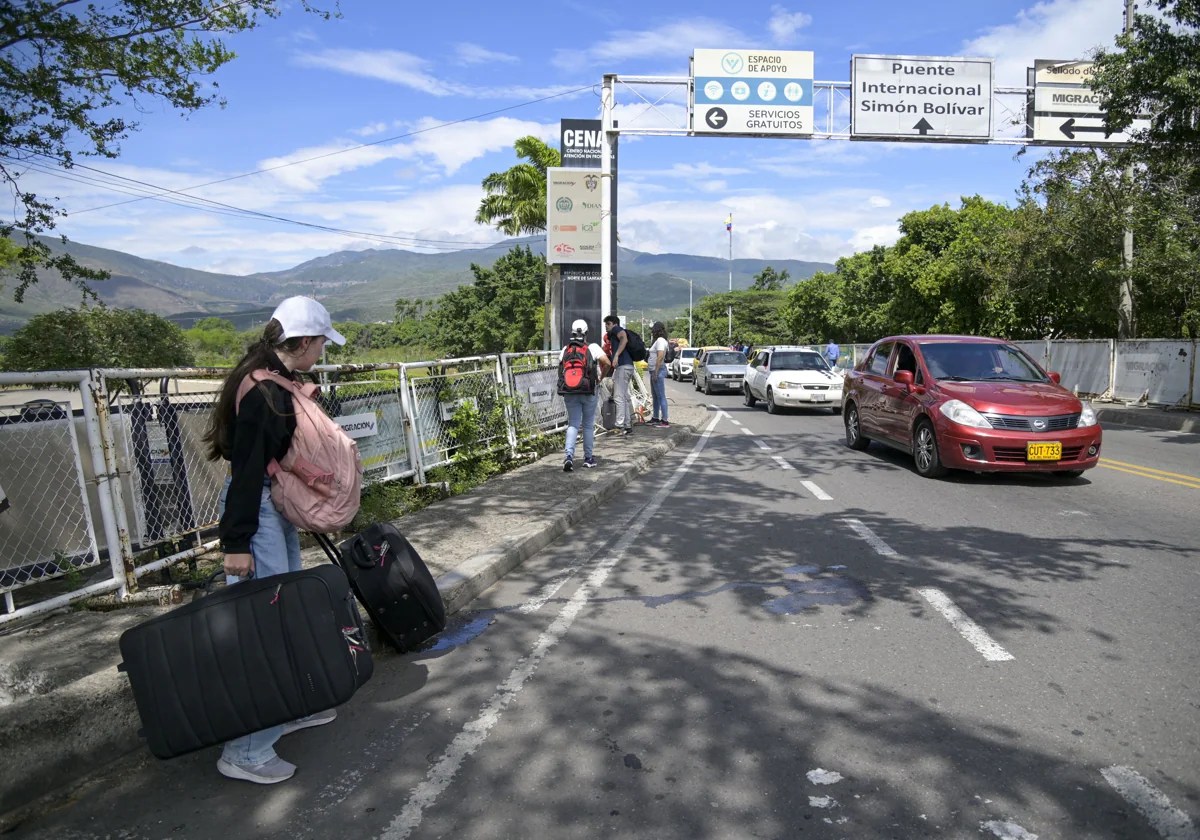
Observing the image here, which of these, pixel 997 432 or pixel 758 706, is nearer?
pixel 758 706

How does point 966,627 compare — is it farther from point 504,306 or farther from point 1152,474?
point 504,306

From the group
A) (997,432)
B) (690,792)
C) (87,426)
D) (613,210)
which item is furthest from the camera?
(613,210)

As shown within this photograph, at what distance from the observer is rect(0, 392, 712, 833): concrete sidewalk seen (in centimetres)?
312

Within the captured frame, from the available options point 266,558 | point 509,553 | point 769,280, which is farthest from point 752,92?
point 769,280

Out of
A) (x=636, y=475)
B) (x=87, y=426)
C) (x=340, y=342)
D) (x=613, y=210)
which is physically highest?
(x=613, y=210)

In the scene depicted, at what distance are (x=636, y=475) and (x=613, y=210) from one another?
12214mm

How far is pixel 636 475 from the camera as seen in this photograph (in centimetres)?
1066

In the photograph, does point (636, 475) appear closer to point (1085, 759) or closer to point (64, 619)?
point (64, 619)

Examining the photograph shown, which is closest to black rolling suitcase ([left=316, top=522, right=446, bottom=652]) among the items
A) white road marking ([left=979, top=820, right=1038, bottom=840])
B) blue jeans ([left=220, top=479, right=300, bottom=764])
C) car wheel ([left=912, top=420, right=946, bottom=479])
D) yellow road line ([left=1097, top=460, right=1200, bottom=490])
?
blue jeans ([left=220, top=479, right=300, bottom=764])

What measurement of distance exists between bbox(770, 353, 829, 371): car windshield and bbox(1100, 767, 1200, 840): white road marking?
58.5ft

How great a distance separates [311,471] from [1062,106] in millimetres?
21701

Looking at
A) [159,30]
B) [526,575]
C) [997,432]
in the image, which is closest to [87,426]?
[526,575]

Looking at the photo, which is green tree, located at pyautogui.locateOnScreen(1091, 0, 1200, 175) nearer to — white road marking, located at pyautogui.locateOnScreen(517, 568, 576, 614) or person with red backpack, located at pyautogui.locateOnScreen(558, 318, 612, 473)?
person with red backpack, located at pyautogui.locateOnScreen(558, 318, 612, 473)

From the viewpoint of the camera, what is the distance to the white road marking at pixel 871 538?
632 cm
